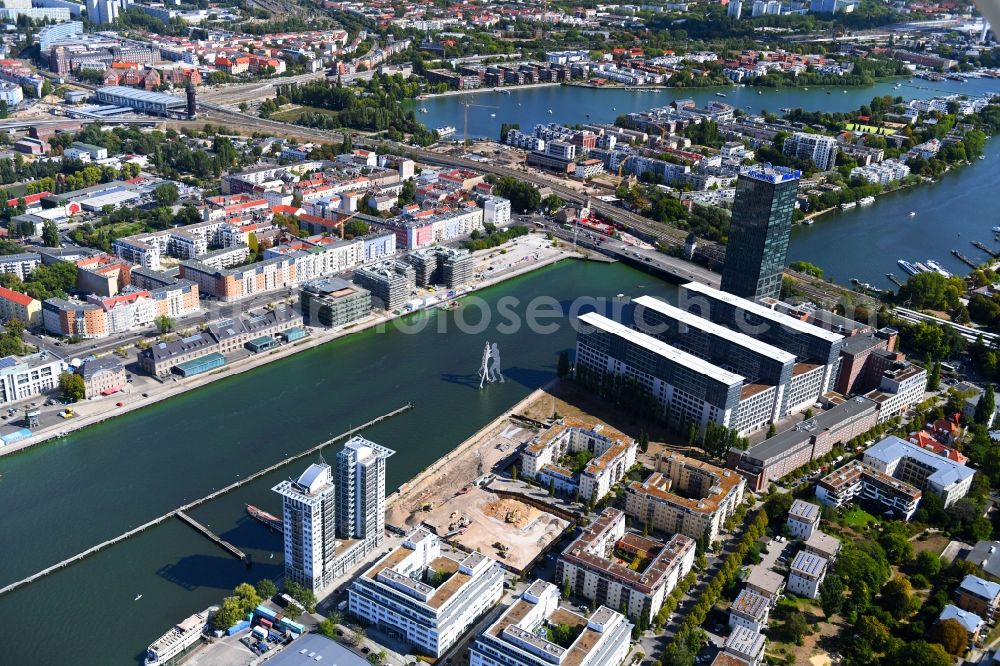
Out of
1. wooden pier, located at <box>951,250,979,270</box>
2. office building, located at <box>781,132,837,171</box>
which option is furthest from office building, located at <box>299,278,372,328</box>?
office building, located at <box>781,132,837,171</box>

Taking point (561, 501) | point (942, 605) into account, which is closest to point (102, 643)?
point (561, 501)

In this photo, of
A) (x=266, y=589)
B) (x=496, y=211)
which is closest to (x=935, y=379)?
(x=496, y=211)

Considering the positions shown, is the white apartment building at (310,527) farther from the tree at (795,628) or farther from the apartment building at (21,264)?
the apartment building at (21,264)

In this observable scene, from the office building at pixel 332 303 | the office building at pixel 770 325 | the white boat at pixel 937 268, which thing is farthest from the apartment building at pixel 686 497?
the white boat at pixel 937 268

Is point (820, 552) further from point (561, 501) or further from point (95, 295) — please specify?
point (95, 295)

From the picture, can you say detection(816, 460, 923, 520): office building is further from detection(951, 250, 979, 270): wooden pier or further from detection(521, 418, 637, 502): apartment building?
detection(951, 250, 979, 270): wooden pier
